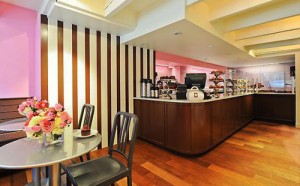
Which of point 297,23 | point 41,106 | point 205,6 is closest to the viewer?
point 41,106

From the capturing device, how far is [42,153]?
4.06 feet

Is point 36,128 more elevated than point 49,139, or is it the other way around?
point 36,128

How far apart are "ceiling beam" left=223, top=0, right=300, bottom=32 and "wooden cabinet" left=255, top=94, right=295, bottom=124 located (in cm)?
365

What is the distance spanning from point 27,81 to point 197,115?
3351 millimetres

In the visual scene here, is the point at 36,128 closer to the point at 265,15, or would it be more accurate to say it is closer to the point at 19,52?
the point at 19,52

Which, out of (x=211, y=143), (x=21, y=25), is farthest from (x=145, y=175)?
(x=21, y=25)

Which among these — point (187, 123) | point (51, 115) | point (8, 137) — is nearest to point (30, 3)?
point (8, 137)

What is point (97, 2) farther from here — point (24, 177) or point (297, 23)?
point (297, 23)

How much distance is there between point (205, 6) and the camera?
9.02 feet

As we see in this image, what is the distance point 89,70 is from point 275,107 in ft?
19.9

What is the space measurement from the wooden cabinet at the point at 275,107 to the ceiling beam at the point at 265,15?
12.0 ft

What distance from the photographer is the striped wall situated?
8.71ft

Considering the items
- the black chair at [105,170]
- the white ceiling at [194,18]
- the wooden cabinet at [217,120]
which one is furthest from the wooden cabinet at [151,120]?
the black chair at [105,170]

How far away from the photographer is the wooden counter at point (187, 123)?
111 inches
